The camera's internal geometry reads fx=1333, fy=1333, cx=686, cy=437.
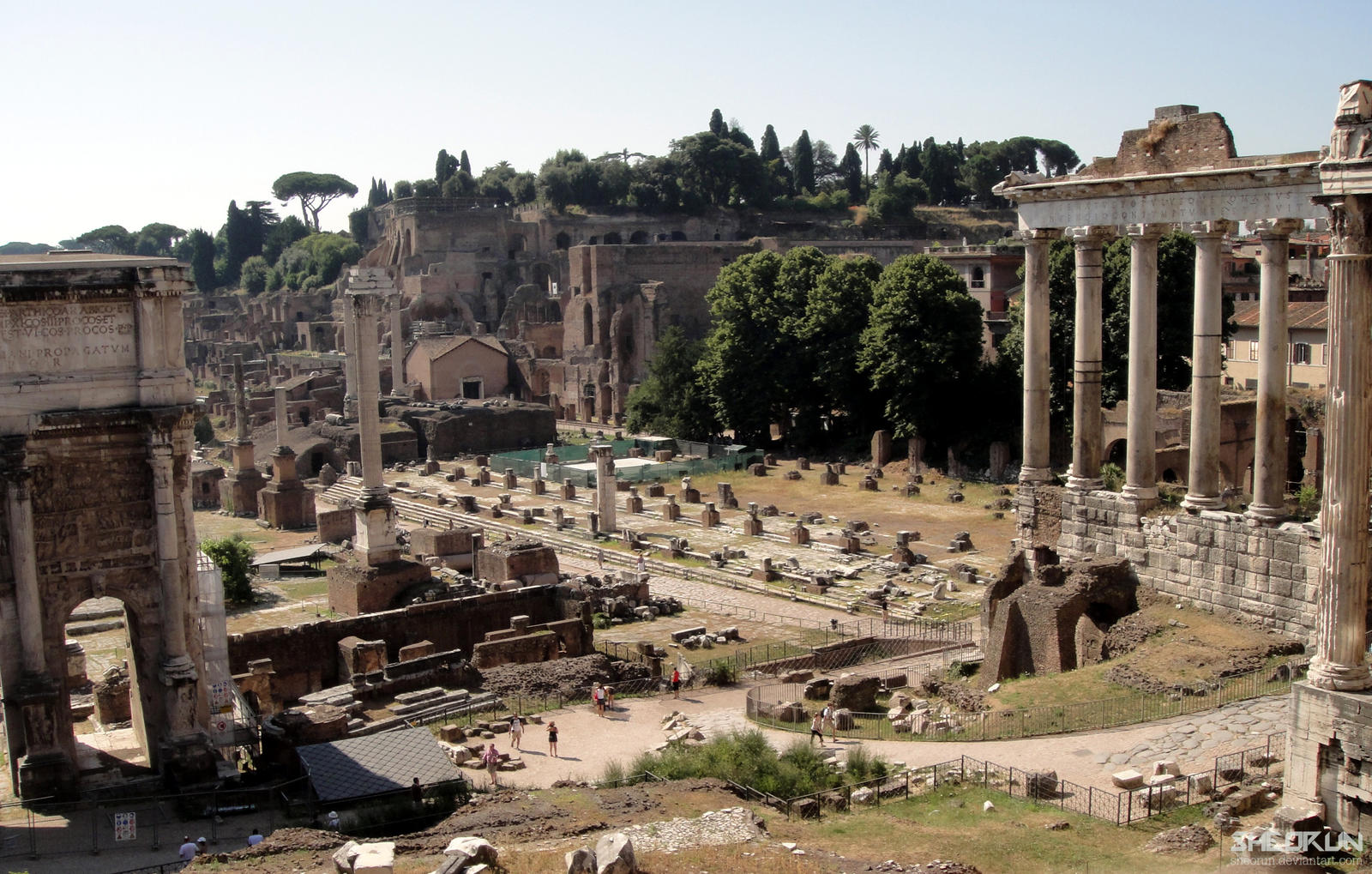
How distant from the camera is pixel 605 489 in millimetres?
39969

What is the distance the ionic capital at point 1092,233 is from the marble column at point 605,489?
2070 cm

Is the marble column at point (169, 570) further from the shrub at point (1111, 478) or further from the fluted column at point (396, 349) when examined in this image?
the fluted column at point (396, 349)

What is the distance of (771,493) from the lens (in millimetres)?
45094

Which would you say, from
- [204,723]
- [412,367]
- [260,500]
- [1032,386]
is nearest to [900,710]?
[1032,386]

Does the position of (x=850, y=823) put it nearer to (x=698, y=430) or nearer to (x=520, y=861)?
(x=520, y=861)

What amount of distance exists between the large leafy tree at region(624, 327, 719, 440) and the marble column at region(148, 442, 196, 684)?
37078 millimetres

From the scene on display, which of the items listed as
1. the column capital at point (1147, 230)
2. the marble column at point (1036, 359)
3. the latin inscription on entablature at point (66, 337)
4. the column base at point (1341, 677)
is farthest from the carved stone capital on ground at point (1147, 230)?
the latin inscription on entablature at point (66, 337)

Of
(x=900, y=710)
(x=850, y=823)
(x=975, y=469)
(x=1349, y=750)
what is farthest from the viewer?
(x=975, y=469)

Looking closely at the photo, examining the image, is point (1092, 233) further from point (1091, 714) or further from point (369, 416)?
point (369, 416)

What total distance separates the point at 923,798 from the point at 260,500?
35.0 meters

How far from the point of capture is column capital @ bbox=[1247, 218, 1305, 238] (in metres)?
18.5

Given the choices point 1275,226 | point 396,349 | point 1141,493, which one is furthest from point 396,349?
point 1275,226

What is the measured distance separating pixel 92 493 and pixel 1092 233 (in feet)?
49.5

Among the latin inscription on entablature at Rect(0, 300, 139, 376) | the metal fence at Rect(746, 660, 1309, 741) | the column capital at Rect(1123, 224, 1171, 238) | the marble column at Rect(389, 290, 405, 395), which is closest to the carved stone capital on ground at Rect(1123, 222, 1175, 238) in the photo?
the column capital at Rect(1123, 224, 1171, 238)
